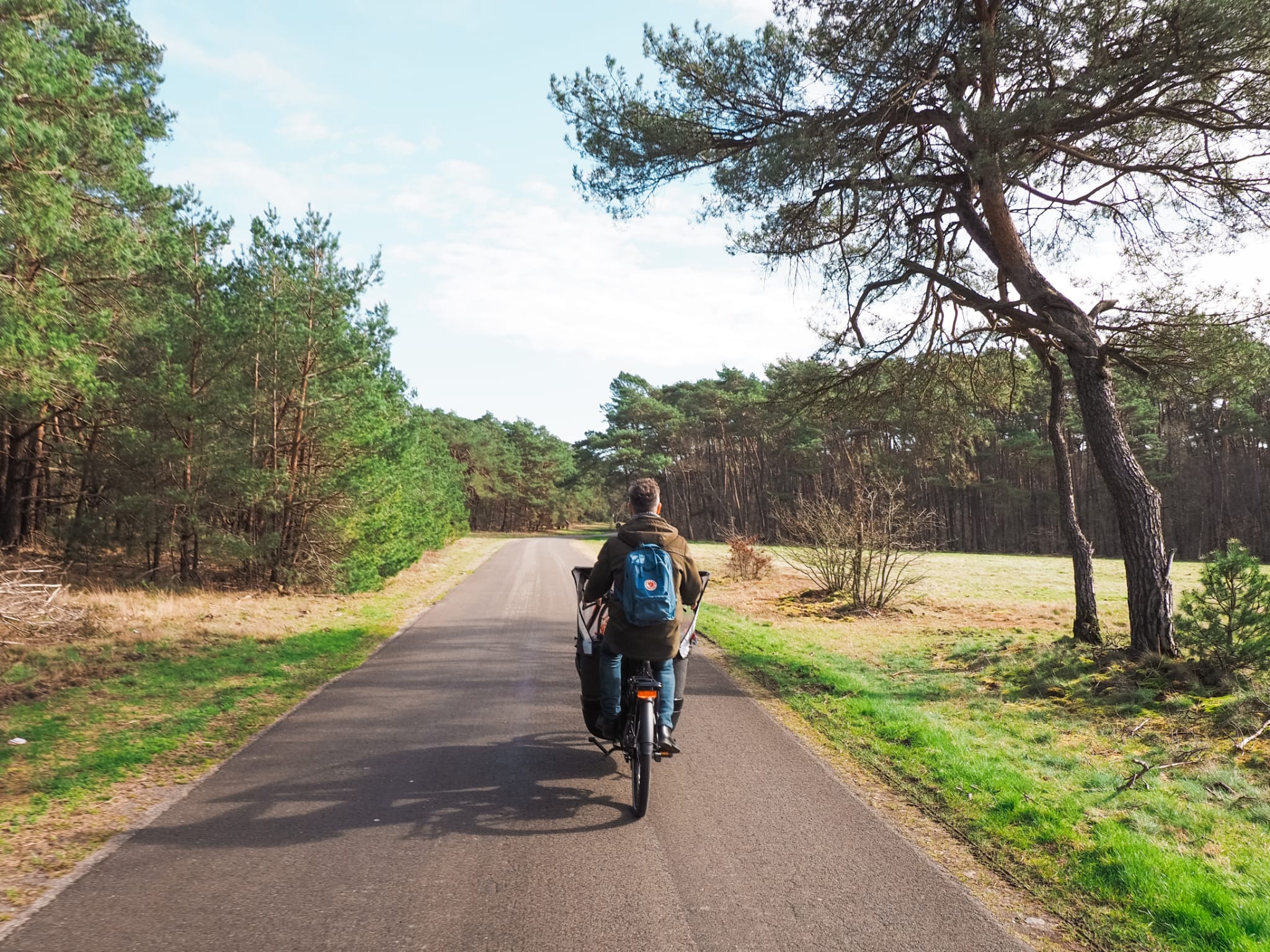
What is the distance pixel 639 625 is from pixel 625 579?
29 centimetres

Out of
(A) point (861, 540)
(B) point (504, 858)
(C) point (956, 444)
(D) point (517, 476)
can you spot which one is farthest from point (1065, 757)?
(D) point (517, 476)

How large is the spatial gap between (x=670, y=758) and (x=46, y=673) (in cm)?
663

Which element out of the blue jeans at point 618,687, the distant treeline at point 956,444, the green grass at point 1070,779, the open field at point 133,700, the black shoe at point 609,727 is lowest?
the green grass at point 1070,779

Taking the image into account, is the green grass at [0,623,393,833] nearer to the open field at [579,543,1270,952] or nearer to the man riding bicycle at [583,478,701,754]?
the man riding bicycle at [583,478,701,754]

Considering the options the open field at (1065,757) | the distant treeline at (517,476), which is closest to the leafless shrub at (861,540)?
the open field at (1065,757)

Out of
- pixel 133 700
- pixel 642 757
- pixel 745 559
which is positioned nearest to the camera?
pixel 642 757

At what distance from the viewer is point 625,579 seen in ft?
14.5

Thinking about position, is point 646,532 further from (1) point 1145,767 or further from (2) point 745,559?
(2) point 745,559

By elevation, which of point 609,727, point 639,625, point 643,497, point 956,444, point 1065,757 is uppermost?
point 956,444

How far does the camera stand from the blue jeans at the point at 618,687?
4602 millimetres

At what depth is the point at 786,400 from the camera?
12.1 metres

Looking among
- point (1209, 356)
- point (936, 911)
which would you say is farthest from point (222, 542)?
point (1209, 356)

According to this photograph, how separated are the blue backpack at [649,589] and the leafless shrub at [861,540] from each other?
30.9 feet

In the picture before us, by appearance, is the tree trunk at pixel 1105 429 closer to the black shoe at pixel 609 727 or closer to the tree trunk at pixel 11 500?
the black shoe at pixel 609 727
